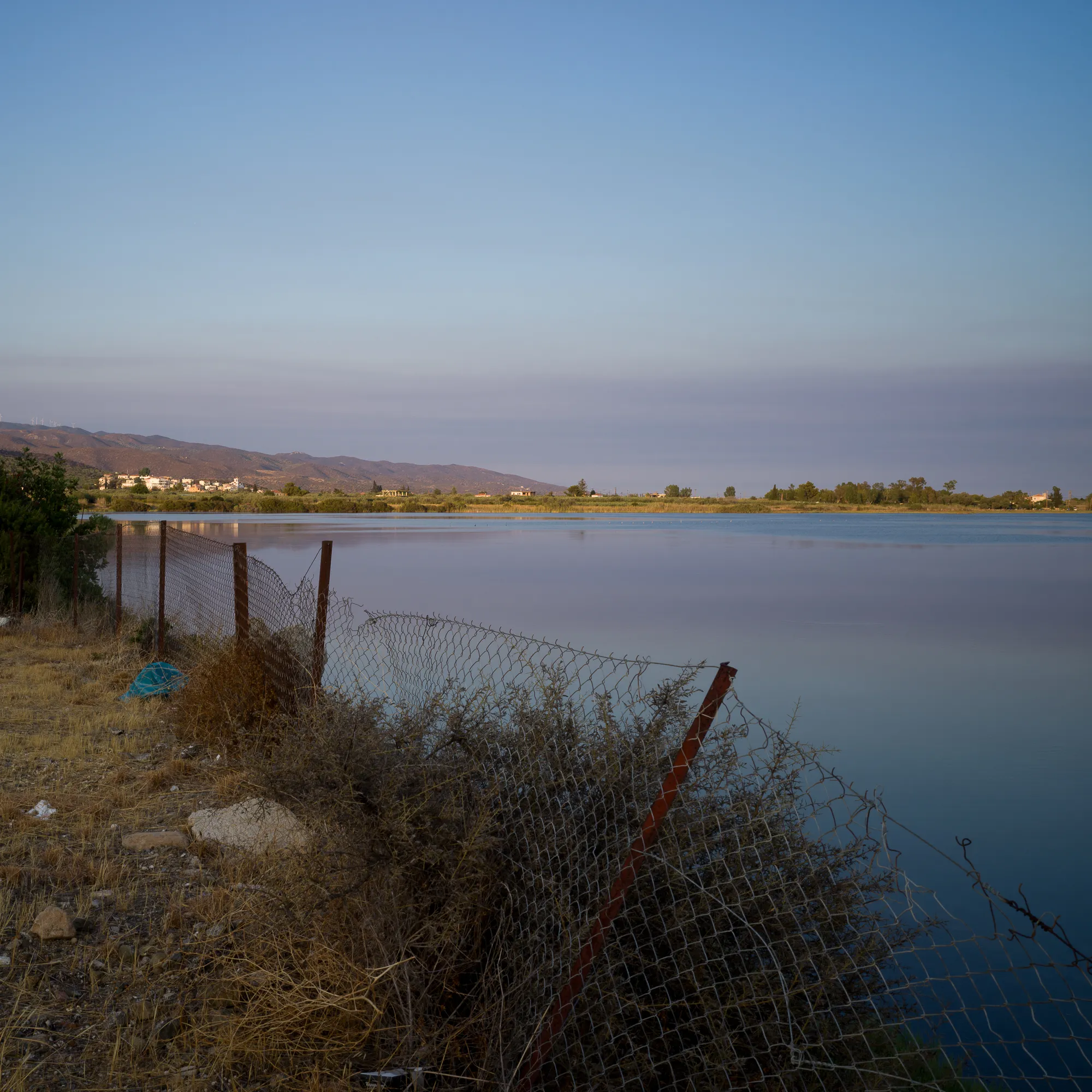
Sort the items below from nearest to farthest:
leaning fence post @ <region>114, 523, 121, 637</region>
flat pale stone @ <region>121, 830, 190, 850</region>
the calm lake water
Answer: flat pale stone @ <region>121, 830, 190, 850</region>, the calm lake water, leaning fence post @ <region>114, 523, 121, 637</region>

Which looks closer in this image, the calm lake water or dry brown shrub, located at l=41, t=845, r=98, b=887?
dry brown shrub, located at l=41, t=845, r=98, b=887

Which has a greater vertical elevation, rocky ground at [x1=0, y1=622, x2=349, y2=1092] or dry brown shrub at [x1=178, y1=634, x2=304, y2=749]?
dry brown shrub at [x1=178, y1=634, x2=304, y2=749]

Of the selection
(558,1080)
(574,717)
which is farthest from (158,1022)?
Answer: (574,717)

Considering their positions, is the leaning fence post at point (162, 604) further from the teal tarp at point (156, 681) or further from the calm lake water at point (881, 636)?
the calm lake water at point (881, 636)

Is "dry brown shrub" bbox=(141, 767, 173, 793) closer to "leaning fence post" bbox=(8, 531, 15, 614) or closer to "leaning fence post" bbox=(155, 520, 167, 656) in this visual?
"leaning fence post" bbox=(155, 520, 167, 656)

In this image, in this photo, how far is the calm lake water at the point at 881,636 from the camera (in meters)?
7.44

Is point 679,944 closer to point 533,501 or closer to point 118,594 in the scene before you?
point 118,594

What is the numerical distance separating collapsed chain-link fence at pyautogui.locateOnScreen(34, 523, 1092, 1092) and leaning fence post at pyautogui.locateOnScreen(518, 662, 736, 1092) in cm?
1

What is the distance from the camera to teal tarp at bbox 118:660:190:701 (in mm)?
9547

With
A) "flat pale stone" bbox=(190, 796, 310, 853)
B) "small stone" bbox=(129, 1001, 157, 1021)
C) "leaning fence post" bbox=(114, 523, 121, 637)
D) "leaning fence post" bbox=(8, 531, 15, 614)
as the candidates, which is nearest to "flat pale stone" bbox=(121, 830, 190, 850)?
"flat pale stone" bbox=(190, 796, 310, 853)

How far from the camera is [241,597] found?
336 inches

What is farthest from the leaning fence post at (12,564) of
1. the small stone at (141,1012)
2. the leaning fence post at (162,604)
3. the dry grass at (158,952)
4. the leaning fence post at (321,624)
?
the small stone at (141,1012)

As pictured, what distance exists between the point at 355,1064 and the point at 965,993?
336 cm

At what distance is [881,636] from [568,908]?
548 inches
